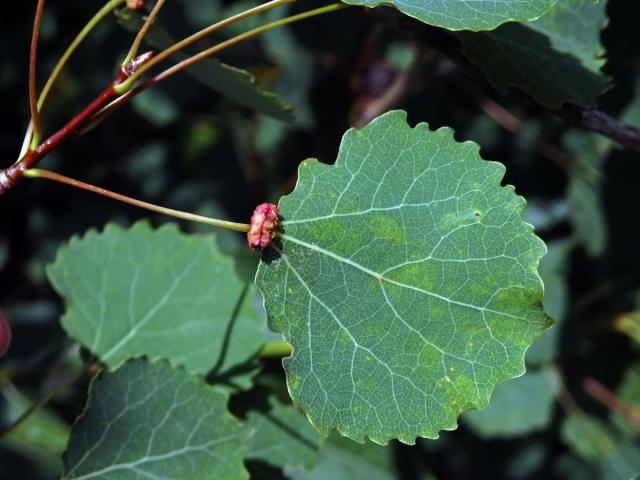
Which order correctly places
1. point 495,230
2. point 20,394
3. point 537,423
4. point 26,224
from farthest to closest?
point 26,224
point 537,423
point 20,394
point 495,230

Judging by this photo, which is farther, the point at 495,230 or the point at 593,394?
the point at 593,394

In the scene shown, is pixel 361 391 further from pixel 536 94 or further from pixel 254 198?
pixel 254 198

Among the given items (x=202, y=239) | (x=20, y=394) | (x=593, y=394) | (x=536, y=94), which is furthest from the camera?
(x=593, y=394)

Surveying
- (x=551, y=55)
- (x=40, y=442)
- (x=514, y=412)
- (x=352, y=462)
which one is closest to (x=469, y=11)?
(x=551, y=55)

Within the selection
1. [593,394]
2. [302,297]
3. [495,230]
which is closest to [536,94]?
[495,230]

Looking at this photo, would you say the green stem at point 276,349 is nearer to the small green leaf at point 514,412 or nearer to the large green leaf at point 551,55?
the large green leaf at point 551,55

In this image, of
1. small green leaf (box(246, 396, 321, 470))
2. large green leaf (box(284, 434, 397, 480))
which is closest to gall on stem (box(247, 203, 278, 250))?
small green leaf (box(246, 396, 321, 470))

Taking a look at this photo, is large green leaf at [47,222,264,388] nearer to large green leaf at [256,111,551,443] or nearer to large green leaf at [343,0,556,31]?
large green leaf at [256,111,551,443]

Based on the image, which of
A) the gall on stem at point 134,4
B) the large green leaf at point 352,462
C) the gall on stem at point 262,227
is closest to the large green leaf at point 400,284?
the gall on stem at point 262,227
